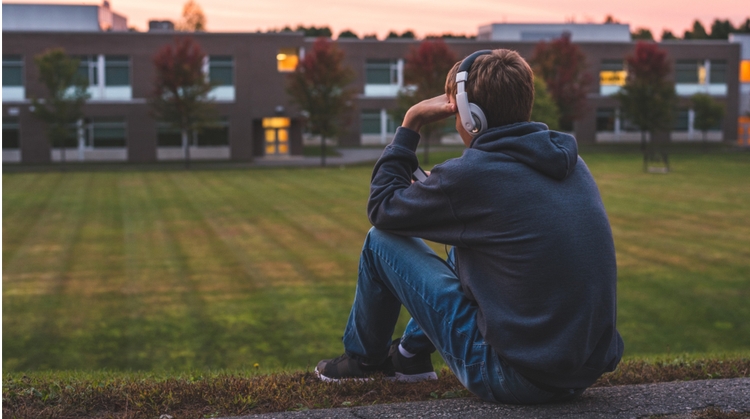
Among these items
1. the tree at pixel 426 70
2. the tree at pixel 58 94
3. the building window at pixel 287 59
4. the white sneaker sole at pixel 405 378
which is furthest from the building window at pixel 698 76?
the white sneaker sole at pixel 405 378

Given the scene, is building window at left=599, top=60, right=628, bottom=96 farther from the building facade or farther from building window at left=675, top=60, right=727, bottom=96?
the building facade

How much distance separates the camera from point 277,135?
1962 inches

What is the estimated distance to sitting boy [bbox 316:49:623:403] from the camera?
2.74 metres

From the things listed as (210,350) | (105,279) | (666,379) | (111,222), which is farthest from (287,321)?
(111,222)

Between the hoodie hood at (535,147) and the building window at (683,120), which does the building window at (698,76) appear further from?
the hoodie hood at (535,147)

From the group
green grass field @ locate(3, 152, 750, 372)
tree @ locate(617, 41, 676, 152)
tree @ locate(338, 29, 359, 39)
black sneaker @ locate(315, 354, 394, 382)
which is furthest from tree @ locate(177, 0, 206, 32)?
black sneaker @ locate(315, 354, 394, 382)

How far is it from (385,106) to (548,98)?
59.7 feet

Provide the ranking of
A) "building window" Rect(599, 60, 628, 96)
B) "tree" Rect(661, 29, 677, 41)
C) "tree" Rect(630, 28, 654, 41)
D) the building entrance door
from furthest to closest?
"tree" Rect(661, 29, 677, 41) < "tree" Rect(630, 28, 654, 41) < "building window" Rect(599, 60, 628, 96) < the building entrance door

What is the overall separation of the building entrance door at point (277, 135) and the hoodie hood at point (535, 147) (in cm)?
4708

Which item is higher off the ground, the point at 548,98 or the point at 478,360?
the point at 548,98

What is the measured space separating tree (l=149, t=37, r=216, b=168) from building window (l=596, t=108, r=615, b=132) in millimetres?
31776

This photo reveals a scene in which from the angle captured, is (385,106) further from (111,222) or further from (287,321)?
(287,321)

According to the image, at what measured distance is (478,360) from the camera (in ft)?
9.88

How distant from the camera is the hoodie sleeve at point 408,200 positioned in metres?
2.84
